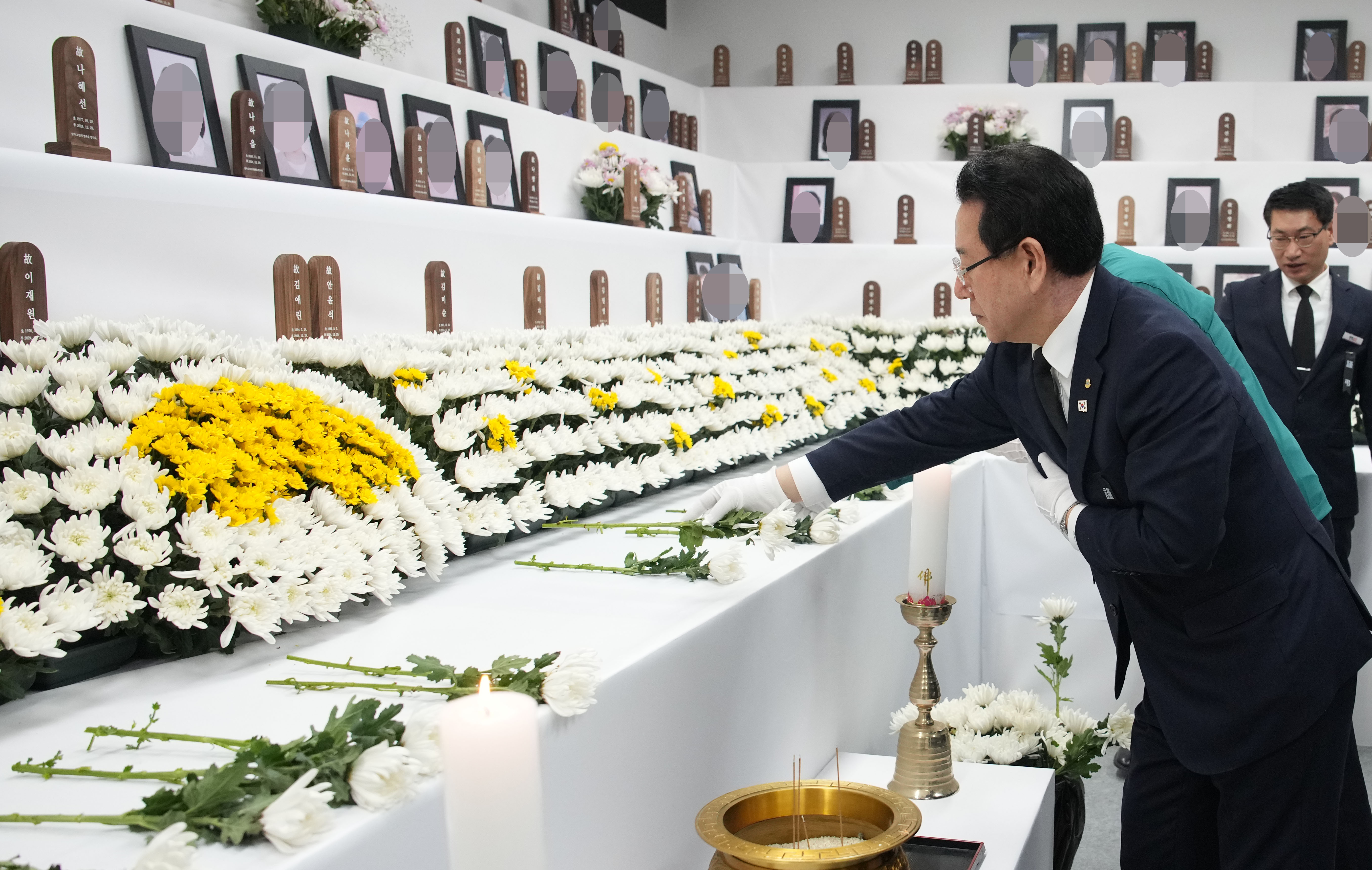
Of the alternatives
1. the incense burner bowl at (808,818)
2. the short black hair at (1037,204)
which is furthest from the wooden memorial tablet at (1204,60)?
the incense burner bowl at (808,818)

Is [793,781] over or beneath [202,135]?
beneath

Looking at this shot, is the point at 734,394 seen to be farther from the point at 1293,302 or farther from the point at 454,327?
the point at 1293,302

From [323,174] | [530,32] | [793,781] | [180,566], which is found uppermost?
[530,32]

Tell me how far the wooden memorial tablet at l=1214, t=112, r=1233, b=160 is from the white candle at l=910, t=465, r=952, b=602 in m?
4.41

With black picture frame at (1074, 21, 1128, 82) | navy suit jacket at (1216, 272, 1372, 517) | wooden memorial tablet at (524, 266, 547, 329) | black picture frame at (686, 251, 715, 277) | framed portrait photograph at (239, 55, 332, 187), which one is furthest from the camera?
black picture frame at (1074, 21, 1128, 82)

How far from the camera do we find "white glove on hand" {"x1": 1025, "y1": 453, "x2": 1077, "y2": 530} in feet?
5.08

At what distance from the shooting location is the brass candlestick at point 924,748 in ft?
5.50

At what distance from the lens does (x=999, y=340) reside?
5.11 feet

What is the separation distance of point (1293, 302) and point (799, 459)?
2.29 metres

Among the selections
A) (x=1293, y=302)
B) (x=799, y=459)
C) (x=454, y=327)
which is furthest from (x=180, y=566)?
(x=1293, y=302)

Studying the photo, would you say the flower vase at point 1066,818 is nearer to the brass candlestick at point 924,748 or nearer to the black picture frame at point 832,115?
the brass candlestick at point 924,748

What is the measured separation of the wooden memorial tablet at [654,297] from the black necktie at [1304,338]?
204 cm

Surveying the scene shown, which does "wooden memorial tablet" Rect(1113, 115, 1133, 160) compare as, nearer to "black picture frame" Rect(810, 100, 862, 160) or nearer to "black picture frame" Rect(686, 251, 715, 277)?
"black picture frame" Rect(810, 100, 862, 160)

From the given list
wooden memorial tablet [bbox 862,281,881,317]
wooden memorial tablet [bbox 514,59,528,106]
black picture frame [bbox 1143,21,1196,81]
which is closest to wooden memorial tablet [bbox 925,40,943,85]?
black picture frame [bbox 1143,21,1196,81]
